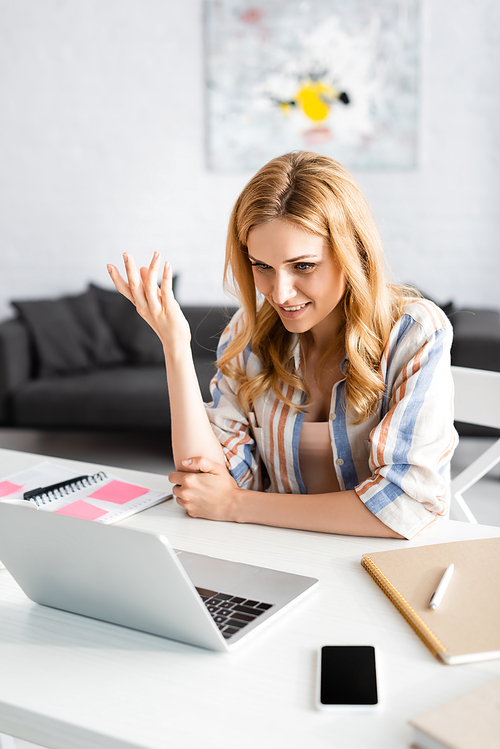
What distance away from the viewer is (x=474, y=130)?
3.57 metres

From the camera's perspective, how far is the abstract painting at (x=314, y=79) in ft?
11.6

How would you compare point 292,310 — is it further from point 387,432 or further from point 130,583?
point 130,583

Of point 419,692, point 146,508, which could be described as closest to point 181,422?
point 146,508

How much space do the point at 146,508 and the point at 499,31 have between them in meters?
3.37

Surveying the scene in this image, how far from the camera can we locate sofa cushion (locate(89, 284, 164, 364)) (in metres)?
3.58

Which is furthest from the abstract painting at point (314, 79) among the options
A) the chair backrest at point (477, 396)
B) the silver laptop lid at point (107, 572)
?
the silver laptop lid at point (107, 572)

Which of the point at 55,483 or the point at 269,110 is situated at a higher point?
the point at 269,110

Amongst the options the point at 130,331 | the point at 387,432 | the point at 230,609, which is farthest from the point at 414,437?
the point at 130,331

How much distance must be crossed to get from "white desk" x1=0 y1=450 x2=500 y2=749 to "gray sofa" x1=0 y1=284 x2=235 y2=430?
210cm

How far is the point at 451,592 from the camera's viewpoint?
30.3 inches

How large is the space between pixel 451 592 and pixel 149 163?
362cm

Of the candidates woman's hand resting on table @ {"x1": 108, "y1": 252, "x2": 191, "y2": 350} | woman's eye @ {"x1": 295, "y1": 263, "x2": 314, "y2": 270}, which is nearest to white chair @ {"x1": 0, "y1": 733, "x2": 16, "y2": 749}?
woman's hand resting on table @ {"x1": 108, "y1": 252, "x2": 191, "y2": 350}

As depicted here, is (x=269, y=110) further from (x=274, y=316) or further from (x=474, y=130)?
(x=274, y=316)

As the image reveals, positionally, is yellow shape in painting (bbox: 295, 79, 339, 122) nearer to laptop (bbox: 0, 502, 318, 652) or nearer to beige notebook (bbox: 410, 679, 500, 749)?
laptop (bbox: 0, 502, 318, 652)
